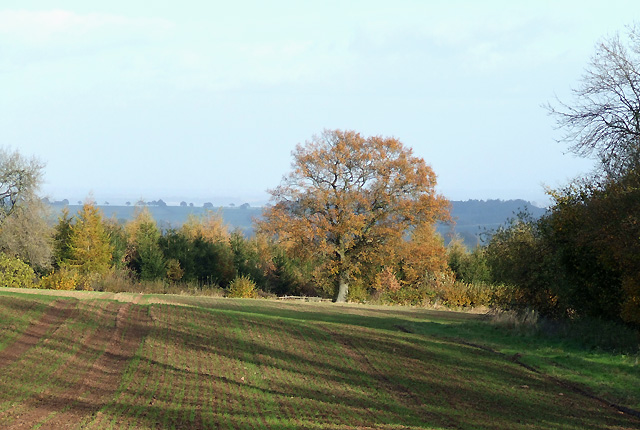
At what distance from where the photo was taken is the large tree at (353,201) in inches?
1816

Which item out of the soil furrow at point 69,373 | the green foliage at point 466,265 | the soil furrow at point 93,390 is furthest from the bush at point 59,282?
the green foliage at point 466,265

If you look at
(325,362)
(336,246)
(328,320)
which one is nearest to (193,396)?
(325,362)

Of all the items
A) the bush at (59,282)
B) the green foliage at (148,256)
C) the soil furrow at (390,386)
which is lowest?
the bush at (59,282)

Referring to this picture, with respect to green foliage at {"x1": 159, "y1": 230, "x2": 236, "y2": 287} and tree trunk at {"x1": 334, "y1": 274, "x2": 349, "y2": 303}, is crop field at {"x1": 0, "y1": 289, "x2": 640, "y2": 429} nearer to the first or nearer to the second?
tree trunk at {"x1": 334, "y1": 274, "x2": 349, "y2": 303}

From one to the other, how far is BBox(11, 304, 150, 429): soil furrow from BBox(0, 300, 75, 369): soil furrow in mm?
2082

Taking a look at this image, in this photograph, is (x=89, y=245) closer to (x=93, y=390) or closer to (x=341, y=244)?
(x=341, y=244)

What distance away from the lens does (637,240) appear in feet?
54.8

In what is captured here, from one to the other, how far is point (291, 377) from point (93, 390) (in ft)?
13.5

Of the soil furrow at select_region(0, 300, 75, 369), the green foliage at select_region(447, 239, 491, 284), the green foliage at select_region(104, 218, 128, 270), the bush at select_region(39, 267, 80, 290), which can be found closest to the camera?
the soil furrow at select_region(0, 300, 75, 369)

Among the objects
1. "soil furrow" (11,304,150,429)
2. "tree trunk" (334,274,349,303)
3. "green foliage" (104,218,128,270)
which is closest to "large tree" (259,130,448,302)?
"tree trunk" (334,274,349,303)

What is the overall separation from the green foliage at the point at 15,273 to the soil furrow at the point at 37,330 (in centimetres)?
1887

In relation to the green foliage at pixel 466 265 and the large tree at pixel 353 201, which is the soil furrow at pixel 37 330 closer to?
the large tree at pixel 353 201

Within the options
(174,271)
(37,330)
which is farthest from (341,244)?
(37,330)

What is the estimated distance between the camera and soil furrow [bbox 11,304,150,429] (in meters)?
10.6
